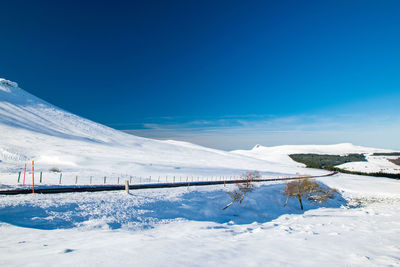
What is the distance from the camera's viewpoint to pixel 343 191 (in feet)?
199

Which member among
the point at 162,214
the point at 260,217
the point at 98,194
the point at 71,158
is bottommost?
the point at 260,217

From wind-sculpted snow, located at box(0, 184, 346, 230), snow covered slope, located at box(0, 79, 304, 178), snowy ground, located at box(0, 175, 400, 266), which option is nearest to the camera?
snowy ground, located at box(0, 175, 400, 266)

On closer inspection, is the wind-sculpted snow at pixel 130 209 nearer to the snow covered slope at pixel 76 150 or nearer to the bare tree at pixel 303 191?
the bare tree at pixel 303 191

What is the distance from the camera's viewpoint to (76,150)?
2928 inches

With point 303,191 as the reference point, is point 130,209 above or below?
above

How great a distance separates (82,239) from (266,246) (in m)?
9.71

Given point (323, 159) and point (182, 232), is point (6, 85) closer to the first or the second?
point (182, 232)

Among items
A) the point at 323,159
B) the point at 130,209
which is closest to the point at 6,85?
the point at 130,209

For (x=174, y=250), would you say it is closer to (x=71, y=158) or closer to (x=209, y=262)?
(x=209, y=262)

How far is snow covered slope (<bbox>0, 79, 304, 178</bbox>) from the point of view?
58031mm

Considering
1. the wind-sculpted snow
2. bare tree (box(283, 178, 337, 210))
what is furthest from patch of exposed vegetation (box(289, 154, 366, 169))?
the wind-sculpted snow

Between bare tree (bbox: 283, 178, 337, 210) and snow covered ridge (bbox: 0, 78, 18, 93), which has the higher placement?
snow covered ridge (bbox: 0, 78, 18, 93)

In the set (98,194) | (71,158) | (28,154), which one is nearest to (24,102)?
(28,154)

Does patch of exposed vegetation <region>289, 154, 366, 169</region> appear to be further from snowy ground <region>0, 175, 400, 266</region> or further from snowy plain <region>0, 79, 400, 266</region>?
snowy ground <region>0, 175, 400, 266</region>
